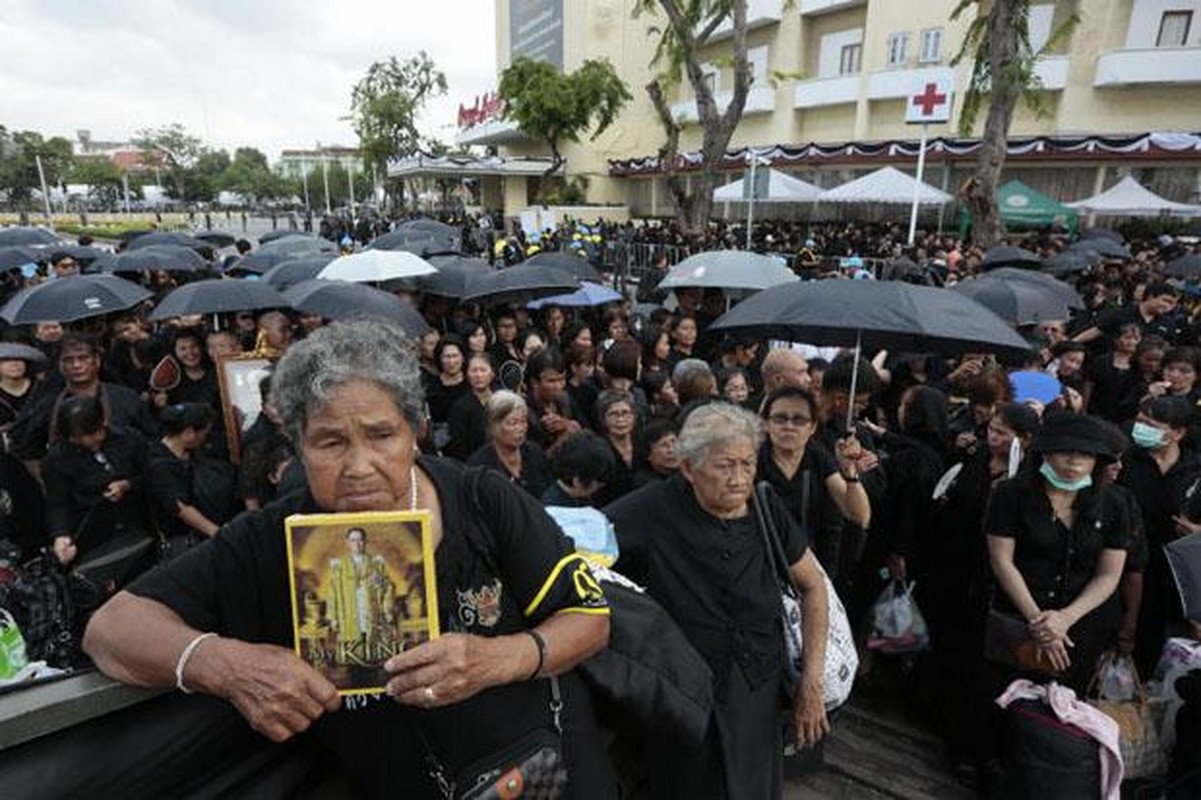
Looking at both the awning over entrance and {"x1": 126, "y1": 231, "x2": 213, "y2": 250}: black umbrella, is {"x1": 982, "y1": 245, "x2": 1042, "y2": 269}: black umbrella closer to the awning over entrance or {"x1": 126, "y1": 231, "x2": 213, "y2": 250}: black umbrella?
{"x1": 126, "y1": 231, "x2": 213, "y2": 250}: black umbrella

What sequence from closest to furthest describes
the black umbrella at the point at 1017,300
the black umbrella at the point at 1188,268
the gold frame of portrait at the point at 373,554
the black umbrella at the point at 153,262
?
1. the gold frame of portrait at the point at 373,554
2. the black umbrella at the point at 1017,300
3. the black umbrella at the point at 153,262
4. the black umbrella at the point at 1188,268

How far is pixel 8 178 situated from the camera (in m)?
56.7

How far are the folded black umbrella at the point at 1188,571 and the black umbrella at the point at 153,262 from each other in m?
9.47

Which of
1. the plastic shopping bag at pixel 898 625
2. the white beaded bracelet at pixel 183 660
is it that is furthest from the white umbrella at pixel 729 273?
the white beaded bracelet at pixel 183 660

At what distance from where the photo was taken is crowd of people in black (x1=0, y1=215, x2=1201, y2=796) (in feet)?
8.27

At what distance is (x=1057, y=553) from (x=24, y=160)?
74103 mm

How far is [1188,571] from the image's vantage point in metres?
2.89

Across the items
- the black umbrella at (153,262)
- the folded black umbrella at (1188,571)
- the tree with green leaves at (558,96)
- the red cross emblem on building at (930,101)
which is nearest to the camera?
the folded black umbrella at (1188,571)

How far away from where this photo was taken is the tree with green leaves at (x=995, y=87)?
1376cm

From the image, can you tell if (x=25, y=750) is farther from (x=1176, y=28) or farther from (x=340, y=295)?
(x=1176, y=28)

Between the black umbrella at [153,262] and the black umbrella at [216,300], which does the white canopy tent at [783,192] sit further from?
the black umbrella at [216,300]

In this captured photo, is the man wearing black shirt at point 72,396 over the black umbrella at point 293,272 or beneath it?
beneath

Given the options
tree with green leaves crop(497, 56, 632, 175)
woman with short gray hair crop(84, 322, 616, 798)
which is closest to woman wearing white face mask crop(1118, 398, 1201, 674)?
woman with short gray hair crop(84, 322, 616, 798)

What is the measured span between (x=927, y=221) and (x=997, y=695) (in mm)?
26202
